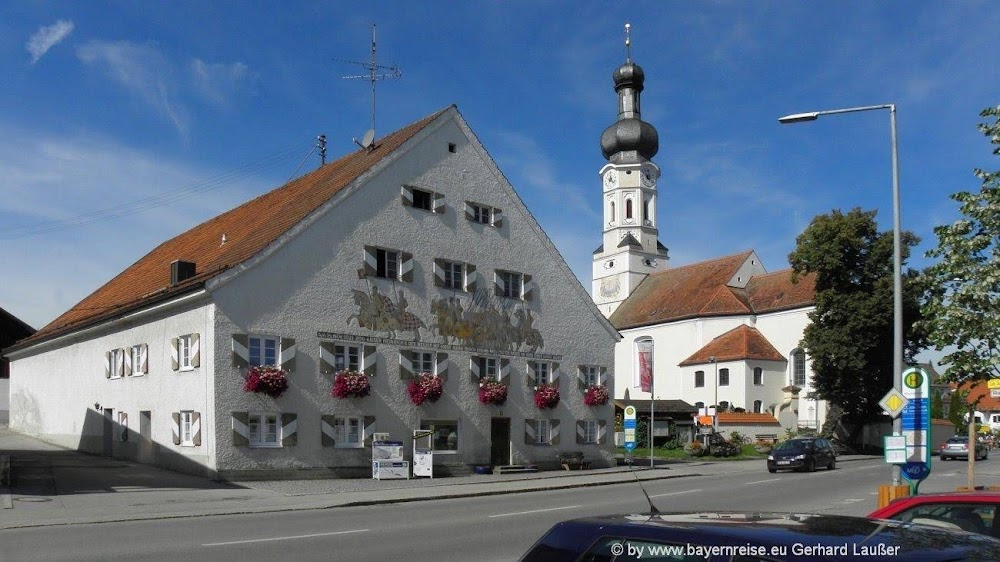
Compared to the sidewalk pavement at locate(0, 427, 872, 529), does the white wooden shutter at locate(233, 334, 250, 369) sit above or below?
above

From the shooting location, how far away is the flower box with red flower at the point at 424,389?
3008cm

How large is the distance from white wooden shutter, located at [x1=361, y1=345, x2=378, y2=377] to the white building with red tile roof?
0.20 ft

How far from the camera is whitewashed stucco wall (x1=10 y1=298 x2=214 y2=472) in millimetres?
26656

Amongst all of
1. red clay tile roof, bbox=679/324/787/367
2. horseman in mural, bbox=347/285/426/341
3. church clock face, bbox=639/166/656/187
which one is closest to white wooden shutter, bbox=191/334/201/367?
horseman in mural, bbox=347/285/426/341

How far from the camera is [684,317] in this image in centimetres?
7138

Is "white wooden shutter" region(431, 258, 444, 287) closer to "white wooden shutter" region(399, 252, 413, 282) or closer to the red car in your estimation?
"white wooden shutter" region(399, 252, 413, 282)

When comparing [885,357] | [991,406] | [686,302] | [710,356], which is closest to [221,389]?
[885,357]

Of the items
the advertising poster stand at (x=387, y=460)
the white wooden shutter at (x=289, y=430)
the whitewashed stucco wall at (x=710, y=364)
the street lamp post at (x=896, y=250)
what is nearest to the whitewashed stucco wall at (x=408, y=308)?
the white wooden shutter at (x=289, y=430)

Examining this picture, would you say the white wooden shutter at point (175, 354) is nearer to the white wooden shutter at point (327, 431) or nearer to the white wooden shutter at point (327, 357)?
the white wooden shutter at point (327, 357)

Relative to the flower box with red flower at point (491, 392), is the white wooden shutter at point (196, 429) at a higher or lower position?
lower

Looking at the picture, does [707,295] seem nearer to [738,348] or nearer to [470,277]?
[738,348]

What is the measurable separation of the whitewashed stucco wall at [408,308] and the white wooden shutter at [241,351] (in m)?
0.19

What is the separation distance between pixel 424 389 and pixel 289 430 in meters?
4.83

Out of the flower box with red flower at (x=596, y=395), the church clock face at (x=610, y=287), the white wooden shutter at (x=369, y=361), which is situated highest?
the church clock face at (x=610, y=287)
